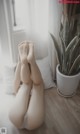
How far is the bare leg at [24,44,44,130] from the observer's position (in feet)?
4.55

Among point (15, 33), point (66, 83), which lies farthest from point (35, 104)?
point (15, 33)

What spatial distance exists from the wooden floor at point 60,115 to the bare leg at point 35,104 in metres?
0.16

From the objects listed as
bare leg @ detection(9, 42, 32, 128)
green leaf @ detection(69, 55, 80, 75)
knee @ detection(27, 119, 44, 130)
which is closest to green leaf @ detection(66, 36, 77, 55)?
green leaf @ detection(69, 55, 80, 75)

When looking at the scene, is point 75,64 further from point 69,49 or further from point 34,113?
point 34,113

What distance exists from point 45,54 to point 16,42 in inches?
15.1

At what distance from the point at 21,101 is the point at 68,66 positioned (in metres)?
0.59

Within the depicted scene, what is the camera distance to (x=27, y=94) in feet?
5.21

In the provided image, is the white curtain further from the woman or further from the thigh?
the thigh

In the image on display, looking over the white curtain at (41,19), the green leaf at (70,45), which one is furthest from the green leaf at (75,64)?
the white curtain at (41,19)

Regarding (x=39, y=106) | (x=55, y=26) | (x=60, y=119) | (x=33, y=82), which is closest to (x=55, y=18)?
(x=55, y=26)

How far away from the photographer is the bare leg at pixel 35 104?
1388 millimetres

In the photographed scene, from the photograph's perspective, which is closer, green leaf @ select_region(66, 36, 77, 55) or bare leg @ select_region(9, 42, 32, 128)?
bare leg @ select_region(9, 42, 32, 128)

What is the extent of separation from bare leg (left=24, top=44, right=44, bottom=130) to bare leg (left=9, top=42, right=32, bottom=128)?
0.04m

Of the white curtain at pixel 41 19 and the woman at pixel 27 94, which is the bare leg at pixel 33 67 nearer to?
the woman at pixel 27 94
